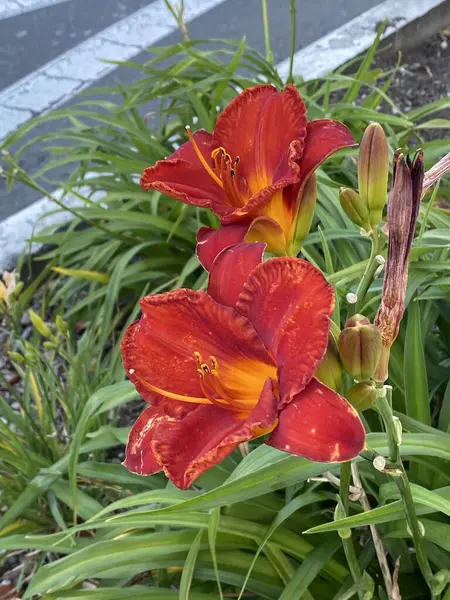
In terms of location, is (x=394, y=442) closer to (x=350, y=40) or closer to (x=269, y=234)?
(x=269, y=234)

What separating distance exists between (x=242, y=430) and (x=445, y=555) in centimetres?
53

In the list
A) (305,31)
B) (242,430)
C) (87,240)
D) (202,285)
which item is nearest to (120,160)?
(87,240)

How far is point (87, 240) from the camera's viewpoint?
1731mm

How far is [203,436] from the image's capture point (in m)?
0.53

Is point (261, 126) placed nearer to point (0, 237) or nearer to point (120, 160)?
point (120, 160)

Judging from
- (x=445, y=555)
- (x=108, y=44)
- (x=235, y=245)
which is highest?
(x=235, y=245)

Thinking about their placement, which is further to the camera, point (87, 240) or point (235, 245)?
point (87, 240)

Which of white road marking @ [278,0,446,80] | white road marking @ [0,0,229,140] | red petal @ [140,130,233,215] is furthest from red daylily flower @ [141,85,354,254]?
white road marking @ [0,0,229,140]

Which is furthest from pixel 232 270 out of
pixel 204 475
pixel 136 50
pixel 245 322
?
pixel 136 50

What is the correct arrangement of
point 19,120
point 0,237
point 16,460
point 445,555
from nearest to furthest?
1. point 445,555
2. point 16,460
3. point 0,237
4. point 19,120

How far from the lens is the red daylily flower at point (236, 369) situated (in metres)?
0.48

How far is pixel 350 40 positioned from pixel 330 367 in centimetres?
233

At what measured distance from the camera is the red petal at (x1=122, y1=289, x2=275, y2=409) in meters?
0.55

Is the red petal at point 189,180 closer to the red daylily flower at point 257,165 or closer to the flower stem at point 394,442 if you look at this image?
the red daylily flower at point 257,165
